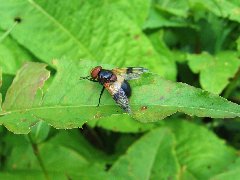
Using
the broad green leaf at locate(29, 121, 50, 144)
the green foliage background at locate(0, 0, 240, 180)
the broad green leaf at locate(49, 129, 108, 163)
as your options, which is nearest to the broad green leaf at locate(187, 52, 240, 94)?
the green foliage background at locate(0, 0, 240, 180)

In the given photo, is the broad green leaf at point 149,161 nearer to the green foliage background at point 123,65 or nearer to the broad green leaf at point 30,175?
the green foliage background at point 123,65

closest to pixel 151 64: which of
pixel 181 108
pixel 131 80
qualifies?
pixel 131 80

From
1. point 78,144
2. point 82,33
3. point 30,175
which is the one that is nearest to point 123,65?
point 82,33

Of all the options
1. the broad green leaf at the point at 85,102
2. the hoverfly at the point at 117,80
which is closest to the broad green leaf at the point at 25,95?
the broad green leaf at the point at 85,102

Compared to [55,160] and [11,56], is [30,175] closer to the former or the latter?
[55,160]

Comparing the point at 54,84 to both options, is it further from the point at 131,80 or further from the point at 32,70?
the point at 131,80

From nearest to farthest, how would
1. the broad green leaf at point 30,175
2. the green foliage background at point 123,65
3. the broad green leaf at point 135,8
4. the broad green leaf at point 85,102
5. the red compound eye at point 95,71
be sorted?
the broad green leaf at point 85,102 < the red compound eye at point 95,71 < the broad green leaf at point 30,175 < the green foliage background at point 123,65 < the broad green leaf at point 135,8
